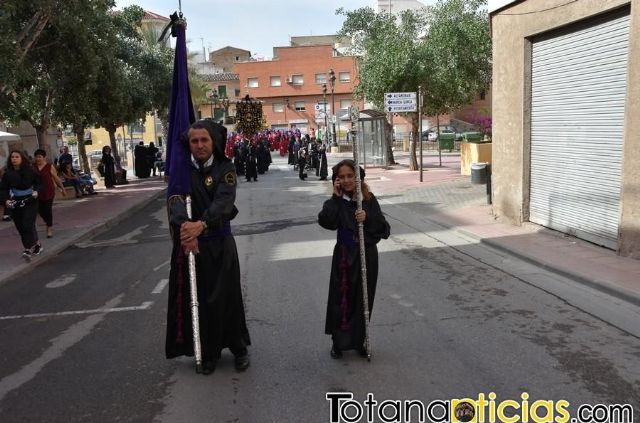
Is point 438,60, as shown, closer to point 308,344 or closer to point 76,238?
point 76,238

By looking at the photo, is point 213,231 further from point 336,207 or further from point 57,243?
point 57,243

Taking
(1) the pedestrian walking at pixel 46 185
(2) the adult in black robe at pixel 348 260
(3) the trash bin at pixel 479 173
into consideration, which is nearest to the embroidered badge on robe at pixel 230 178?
(2) the adult in black robe at pixel 348 260

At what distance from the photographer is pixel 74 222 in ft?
46.4

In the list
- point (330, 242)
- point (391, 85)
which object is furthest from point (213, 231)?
point (391, 85)

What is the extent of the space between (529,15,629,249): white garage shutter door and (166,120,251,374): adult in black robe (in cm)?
619

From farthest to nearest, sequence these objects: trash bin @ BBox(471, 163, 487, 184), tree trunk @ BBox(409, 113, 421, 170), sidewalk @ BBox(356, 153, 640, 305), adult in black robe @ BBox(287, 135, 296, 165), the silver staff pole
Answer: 1. adult in black robe @ BBox(287, 135, 296, 165)
2. tree trunk @ BBox(409, 113, 421, 170)
3. trash bin @ BBox(471, 163, 487, 184)
4. sidewalk @ BBox(356, 153, 640, 305)
5. the silver staff pole

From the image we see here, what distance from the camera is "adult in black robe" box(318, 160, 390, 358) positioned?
14.9ft

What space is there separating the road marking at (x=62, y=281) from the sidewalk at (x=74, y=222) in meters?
0.74

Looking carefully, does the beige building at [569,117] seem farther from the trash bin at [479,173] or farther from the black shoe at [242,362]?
the black shoe at [242,362]

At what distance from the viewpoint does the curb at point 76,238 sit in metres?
8.91

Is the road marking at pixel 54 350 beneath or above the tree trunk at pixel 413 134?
beneath

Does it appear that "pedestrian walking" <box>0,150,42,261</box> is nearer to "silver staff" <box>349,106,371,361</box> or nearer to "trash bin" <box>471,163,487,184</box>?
"silver staff" <box>349,106,371,361</box>

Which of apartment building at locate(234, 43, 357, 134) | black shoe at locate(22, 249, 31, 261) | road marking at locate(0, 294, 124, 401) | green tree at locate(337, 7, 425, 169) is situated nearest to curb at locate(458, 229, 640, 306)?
road marking at locate(0, 294, 124, 401)

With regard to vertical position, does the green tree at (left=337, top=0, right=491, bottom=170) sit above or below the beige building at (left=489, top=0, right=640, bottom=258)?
above
